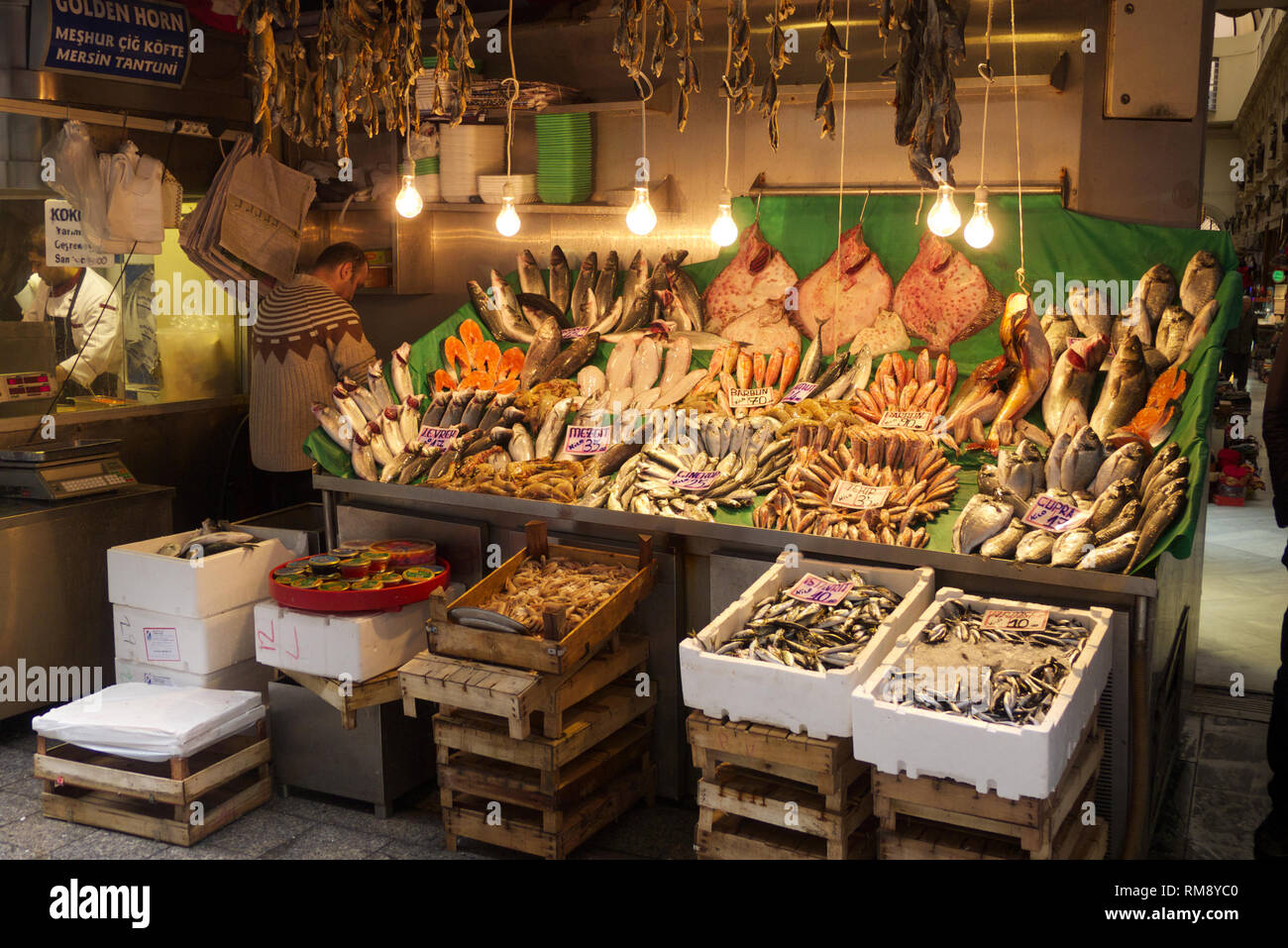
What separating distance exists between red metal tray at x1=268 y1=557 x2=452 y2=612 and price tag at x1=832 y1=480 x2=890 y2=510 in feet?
5.10

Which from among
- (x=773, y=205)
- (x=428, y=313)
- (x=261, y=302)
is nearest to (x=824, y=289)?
(x=773, y=205)

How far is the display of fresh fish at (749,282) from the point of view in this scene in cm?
545

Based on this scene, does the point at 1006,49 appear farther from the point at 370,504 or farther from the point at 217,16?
the point at 217,16

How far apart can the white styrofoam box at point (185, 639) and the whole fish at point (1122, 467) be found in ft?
10.7

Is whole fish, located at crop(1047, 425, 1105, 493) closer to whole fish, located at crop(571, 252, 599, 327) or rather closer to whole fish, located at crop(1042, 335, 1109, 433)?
whole fish, located at crop(1042, 335, 1109, 433)

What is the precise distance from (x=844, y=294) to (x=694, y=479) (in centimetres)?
145

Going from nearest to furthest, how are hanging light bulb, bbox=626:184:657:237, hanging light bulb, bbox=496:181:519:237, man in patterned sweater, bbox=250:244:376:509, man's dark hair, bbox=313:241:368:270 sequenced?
hanging light bulb, bbox=626:184:657:237, hanging light bulb, bbox=496:181:519:237, man in patterned sweater, bbox=250:244:376:509, man's dark hair, bbox=313:241:368:270

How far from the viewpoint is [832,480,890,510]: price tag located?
4.02m

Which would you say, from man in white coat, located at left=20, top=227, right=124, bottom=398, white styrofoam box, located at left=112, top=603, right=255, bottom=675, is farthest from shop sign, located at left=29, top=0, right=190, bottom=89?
white styrofoam box, located at left=112, top=603, right=255, bottom=675

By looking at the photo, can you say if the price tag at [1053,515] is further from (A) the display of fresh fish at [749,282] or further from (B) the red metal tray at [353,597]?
(B) the red metal tray at [353,597]

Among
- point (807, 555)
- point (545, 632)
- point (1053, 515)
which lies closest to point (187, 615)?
point (545, 632)

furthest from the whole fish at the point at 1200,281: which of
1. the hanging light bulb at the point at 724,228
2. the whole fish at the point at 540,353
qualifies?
the whole fish at the point at 540,353

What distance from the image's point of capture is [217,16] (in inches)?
249
